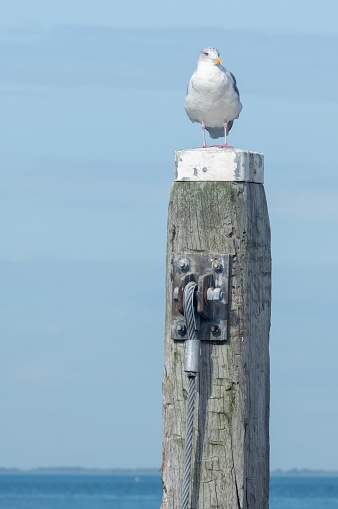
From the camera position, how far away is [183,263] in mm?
6535

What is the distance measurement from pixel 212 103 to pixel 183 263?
8.88 ft

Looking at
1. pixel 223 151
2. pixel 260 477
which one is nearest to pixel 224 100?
pixel 223 151

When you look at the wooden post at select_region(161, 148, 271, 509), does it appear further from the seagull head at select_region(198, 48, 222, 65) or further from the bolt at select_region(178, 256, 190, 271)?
the seagull head at select_region(198, 48, 222, 65)

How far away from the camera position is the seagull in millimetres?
8852

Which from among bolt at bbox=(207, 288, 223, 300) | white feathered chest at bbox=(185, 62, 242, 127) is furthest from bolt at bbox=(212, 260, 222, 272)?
white feathered chest at bbox=(185, 62, 242, 127)

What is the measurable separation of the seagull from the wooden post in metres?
2.05

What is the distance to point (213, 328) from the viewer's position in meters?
6.50

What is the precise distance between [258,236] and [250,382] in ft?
2.14

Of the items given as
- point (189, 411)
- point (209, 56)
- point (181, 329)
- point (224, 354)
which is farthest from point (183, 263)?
point (209, 56)

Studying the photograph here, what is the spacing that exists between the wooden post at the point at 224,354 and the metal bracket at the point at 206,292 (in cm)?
3

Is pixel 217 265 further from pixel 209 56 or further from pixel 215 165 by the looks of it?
pixel 209 56

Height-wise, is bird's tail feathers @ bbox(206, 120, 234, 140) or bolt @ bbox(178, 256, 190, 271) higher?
bird's tail feathers @ bbox(206, 120, 234, 140)

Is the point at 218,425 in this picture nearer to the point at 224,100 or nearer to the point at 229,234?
the point at 229,234

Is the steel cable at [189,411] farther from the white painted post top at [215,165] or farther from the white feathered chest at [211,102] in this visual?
the white feathered chest at [211,102]
